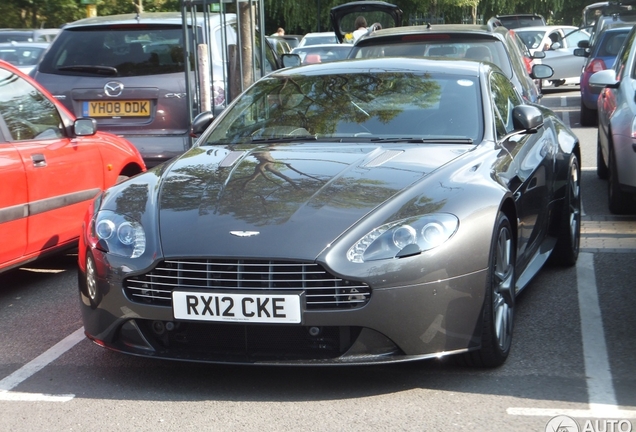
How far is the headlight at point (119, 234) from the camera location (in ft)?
15.1

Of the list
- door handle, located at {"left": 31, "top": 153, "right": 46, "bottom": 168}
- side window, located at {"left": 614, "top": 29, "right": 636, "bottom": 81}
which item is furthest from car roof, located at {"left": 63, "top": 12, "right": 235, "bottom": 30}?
side window, located at {"left": 614, "top": 29, "right": 636, "bottom": 81}

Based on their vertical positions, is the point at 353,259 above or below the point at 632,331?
above

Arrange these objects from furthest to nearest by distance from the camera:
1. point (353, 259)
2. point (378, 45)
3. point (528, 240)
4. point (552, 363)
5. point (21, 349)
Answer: point (378, 45)
point (528, 240)
point (21, 349)
point (552, 363)
point (353, 259)

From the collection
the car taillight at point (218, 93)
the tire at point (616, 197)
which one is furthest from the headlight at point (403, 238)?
the car taillight at point (218, 93)

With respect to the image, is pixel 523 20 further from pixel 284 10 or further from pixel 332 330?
pixel 332 330

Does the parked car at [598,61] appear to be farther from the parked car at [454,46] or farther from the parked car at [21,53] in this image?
the parked car at [21,53]

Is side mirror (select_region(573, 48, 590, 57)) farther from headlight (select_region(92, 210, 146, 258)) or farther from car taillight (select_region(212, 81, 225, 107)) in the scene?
headlight (select_region(92, 210, 146, 258))

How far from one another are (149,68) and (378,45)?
6.98 ft

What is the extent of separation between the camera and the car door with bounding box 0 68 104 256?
6453 mm

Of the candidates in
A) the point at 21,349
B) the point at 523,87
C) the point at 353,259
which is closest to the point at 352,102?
the point at 353,259

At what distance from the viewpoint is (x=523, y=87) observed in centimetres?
Result: 904

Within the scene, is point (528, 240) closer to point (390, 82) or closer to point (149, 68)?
point (390, 82)

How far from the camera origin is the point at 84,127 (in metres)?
6.95

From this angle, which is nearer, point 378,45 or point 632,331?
point 632,331
